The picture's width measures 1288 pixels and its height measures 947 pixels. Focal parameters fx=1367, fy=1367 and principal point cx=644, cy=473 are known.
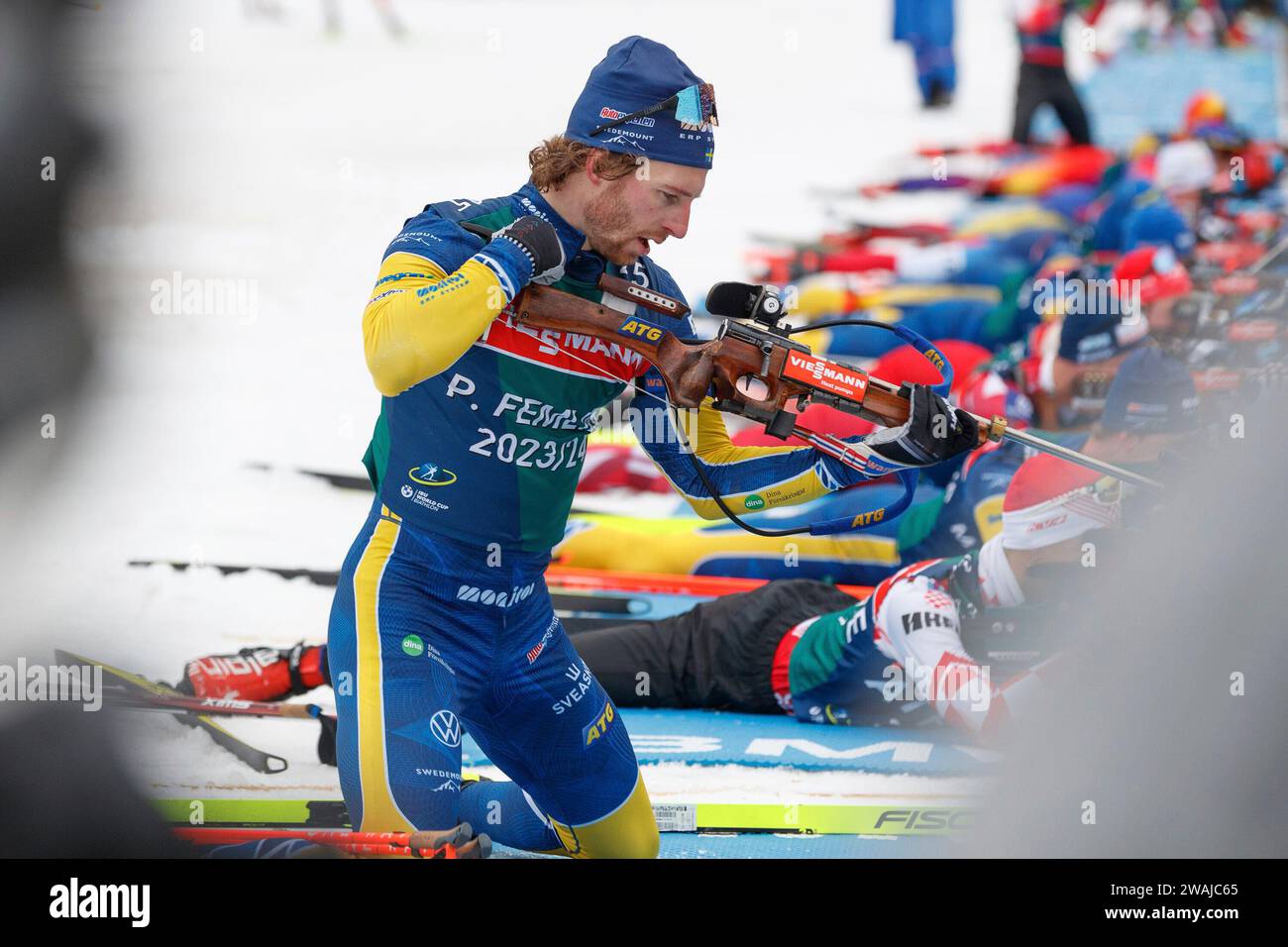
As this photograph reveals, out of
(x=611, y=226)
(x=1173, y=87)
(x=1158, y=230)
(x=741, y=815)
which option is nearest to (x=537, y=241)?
(x=611, y=226)

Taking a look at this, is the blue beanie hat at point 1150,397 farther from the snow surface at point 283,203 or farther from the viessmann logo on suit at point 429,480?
the snow surface at point 283,203

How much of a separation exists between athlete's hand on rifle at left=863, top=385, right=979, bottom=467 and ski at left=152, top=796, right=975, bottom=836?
3.29 feet

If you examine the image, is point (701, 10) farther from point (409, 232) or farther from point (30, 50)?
point (409, 232)

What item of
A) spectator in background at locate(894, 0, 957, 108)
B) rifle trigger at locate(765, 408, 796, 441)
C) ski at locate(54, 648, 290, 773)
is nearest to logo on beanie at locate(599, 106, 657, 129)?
rifle trigger at locate(765, 408, 796, 441)

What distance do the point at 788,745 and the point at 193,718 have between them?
62.3 inches

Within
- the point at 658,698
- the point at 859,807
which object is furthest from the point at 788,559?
the point at 859,807

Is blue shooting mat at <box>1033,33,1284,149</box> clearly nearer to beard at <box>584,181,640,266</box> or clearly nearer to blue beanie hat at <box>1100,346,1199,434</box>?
blue beanie hat at <box>1100,346,1199,434</box>

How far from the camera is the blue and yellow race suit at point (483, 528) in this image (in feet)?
7.23

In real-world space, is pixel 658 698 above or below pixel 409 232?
below

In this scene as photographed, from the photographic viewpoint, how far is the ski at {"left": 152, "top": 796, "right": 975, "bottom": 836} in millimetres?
3068

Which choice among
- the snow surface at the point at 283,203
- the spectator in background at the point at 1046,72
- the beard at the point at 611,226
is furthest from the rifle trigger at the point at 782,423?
the spectator in background at the point at 1046,72

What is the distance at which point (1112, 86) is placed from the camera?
33.5 feet
